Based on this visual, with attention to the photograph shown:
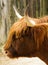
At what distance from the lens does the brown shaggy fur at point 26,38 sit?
3.96 metres

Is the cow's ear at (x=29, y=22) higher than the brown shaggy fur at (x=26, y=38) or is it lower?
higher

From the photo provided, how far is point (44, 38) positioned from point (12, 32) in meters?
0.50

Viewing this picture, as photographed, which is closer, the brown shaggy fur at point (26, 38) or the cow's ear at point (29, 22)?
the cow's ear at point (29, 22)

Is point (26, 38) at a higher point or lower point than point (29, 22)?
lower

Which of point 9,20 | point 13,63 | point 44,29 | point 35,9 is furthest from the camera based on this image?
point 9,20

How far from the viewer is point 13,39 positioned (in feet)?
13.4

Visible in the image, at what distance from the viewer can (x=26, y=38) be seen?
4043 millimetres

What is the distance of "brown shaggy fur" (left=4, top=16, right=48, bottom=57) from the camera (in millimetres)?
3957

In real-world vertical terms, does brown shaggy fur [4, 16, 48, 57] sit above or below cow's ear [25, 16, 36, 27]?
below

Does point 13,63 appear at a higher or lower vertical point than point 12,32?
lower

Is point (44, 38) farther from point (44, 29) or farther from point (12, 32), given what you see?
point (12, 32)

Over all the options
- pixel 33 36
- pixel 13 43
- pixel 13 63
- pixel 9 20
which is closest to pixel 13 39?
pixel 13 43

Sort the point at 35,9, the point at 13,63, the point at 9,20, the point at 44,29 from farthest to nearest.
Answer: the point at 9,20, the point at 35,9, the point at 13,63, the point at 44,29

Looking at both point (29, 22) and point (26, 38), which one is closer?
point (29, 22)
